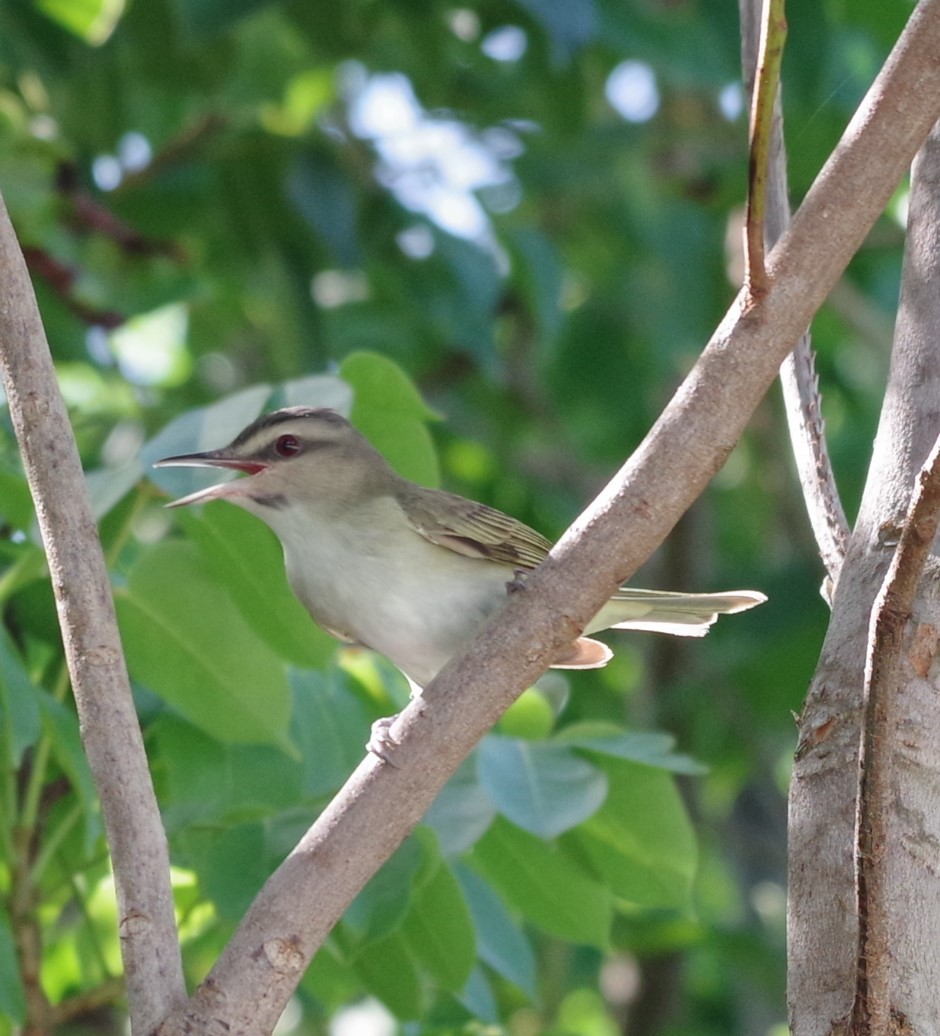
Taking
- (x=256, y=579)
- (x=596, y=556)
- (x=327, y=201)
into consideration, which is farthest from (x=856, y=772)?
(x=327, y=201)

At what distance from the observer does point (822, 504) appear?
246cm

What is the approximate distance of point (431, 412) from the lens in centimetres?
334

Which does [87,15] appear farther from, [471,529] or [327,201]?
[471,529]

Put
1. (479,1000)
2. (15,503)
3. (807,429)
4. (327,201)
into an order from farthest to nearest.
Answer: (327,201)
(479,1000)
(15,503)
(807,429)

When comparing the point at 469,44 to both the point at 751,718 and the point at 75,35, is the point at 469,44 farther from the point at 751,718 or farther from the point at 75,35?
the point at 751,718

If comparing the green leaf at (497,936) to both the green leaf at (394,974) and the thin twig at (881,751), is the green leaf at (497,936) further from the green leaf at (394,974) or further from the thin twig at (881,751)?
the thin twig at (881,751)

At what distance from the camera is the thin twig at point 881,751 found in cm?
179

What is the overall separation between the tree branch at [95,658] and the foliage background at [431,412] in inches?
27.6

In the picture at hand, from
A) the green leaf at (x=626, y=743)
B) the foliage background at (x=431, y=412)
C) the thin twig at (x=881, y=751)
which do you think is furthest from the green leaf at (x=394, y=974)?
the thin twig at (x=881, y=751)

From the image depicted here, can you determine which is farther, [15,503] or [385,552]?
[385,552]

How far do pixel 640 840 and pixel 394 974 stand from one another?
0.62 m

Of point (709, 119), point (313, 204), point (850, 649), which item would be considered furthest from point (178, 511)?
point (709, 119)

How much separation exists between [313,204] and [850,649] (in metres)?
3.68

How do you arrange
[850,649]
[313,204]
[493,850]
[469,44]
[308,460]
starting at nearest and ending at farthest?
[850,649]
[493,850]
[308,460]
[313,204]
[469,44]
